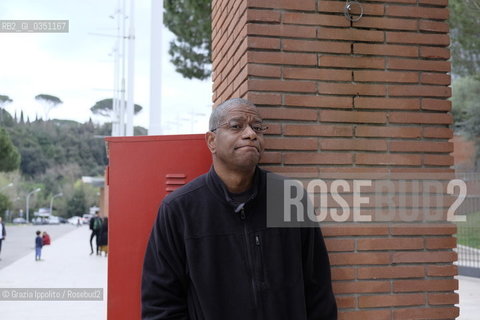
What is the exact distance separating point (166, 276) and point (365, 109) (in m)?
1.39

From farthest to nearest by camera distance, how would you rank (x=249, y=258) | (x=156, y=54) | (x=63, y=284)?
(x=63, y=284) → (x=156, y=54) → (x=249, y=258)

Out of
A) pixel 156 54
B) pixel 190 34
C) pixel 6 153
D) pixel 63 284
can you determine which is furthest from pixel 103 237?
pixel 6 153

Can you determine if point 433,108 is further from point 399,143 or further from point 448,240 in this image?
point 448,240

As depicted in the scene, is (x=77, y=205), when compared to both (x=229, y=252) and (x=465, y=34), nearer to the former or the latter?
(x=465, y=34)

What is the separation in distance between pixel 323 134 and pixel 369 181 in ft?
1.16

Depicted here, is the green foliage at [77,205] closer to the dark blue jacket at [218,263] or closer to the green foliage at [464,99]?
the green foliage at [464,99]

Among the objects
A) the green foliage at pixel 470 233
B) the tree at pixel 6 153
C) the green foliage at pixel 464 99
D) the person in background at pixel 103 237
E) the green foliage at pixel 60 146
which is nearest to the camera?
the green foliage at pixel 470 233

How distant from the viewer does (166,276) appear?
2.22 metres

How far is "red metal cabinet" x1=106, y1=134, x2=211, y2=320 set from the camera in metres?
2.68

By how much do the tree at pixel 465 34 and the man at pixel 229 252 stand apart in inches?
590

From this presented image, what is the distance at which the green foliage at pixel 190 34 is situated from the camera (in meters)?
14.0

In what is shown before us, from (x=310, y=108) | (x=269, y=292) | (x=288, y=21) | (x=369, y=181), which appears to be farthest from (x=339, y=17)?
(x=269, y=292)

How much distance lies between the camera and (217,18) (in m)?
3.62

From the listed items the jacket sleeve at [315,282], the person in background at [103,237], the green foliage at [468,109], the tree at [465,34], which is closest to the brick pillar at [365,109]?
the jacket sleeve at [315,282]
